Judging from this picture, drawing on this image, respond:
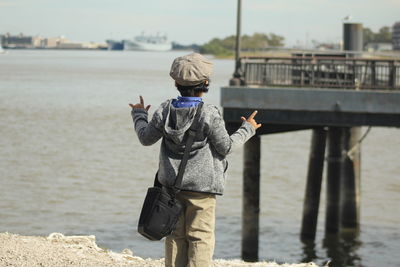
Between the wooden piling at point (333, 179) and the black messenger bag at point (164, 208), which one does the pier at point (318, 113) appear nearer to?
the wooden piling at point (333, 179)

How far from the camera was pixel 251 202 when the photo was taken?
687 inches

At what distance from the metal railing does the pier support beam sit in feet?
6.22

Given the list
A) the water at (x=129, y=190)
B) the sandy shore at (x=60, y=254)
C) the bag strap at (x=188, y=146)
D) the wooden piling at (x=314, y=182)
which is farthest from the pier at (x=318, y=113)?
the bag strap at (x=188, y=146)

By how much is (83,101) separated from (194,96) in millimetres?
56933

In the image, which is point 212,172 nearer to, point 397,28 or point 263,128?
point 263,128

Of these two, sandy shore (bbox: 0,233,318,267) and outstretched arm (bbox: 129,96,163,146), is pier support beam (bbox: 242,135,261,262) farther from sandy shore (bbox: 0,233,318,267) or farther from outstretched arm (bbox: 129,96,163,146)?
outstretched arm (bbox: 129,96,163,146)

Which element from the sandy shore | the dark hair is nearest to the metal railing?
the sandy shore

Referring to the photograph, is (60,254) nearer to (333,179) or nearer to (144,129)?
(144,129)

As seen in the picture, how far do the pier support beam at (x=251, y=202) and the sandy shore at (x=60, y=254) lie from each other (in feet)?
22.2

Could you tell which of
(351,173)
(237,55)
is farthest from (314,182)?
(237,55)

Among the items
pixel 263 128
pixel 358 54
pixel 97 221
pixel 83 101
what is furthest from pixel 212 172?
pixel 83 101

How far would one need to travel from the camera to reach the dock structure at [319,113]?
55.4 feet

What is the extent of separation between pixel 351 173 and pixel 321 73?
2.14m

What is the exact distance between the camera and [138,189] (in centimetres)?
2598
